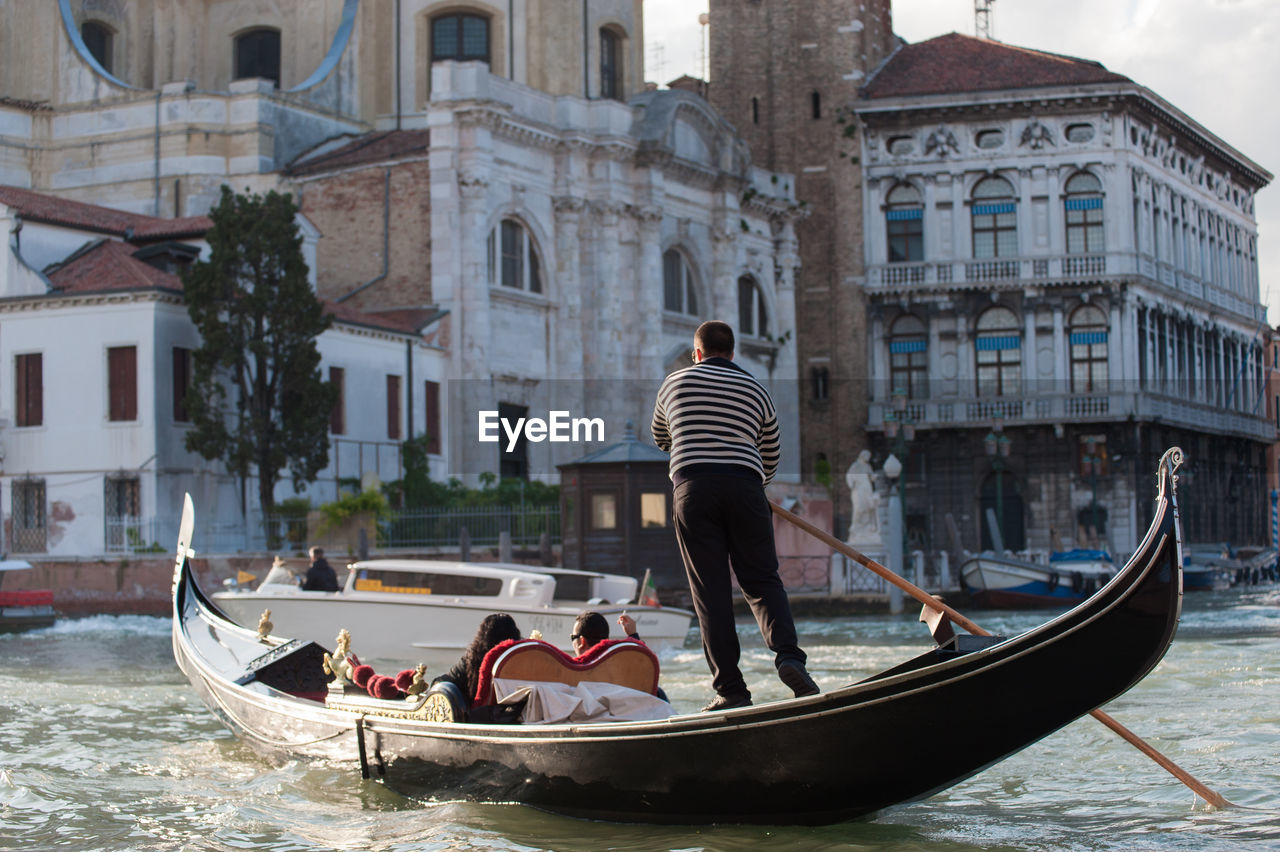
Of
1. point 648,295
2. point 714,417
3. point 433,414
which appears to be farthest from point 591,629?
point 648,295

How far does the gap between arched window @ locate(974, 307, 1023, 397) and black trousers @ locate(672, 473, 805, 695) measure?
32.5m

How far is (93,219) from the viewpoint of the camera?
27141 mm

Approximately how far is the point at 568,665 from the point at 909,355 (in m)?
32.6

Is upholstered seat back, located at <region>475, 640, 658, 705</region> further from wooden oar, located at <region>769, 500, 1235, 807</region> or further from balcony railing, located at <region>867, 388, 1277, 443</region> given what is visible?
balcony railing, located at <region>867, 388, 1277, 443</region>

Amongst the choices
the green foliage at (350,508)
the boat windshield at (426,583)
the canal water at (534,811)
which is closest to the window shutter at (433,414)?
the green foliage at (350,508)

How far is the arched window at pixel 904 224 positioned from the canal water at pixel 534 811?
1026 inches

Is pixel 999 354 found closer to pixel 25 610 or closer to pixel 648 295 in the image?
pixel 648 295

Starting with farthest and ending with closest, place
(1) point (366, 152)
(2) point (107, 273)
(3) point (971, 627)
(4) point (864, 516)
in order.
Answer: (1) point (366, 152)
(4) point (864, 516)
(2) point (107, 273)
(3) point (971, 627)

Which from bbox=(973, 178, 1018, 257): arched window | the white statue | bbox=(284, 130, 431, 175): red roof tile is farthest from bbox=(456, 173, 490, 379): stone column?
bbox=(973, 178, 1018, 257): arched window

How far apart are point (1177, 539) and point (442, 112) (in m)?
25.0

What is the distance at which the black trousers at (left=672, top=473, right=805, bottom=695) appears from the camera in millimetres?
6836

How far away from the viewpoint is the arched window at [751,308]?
3784cm

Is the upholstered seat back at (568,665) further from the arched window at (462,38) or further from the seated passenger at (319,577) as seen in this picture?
the arched window at (462,38)

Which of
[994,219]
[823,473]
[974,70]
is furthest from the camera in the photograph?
[974,70]
